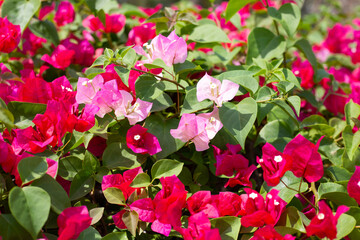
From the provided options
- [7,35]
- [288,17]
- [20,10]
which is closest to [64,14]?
[20,10]

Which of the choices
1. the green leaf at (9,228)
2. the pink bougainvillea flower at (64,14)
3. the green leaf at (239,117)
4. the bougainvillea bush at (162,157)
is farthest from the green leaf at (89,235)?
the pink bougainvillea flower at (64,14)

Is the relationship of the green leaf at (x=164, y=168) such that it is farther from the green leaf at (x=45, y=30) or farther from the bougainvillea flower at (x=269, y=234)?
the green leaf at (x=45, y=30)

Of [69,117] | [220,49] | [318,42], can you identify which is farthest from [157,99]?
[318,42]

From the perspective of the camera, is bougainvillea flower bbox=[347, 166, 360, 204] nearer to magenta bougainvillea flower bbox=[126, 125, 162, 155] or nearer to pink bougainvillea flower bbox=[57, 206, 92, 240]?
magenta bougainvillea flower bbox=[126, 125, 162, 155]

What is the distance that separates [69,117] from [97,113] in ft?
0.20

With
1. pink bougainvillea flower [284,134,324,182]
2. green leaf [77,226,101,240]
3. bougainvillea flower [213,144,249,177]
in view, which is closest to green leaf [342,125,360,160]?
pink bougainvillea flower [284,134,324,182]

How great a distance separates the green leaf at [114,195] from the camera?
0.76m

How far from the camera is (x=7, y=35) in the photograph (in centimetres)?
97

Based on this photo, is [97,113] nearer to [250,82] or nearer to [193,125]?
[193,125]

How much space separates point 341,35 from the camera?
1.79 m

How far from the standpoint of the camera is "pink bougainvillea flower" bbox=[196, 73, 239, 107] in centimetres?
80

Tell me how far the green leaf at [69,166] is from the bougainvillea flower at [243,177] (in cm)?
31

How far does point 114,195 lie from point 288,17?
2.27 ft

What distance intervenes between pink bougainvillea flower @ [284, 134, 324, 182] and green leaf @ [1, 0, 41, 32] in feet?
2.51
